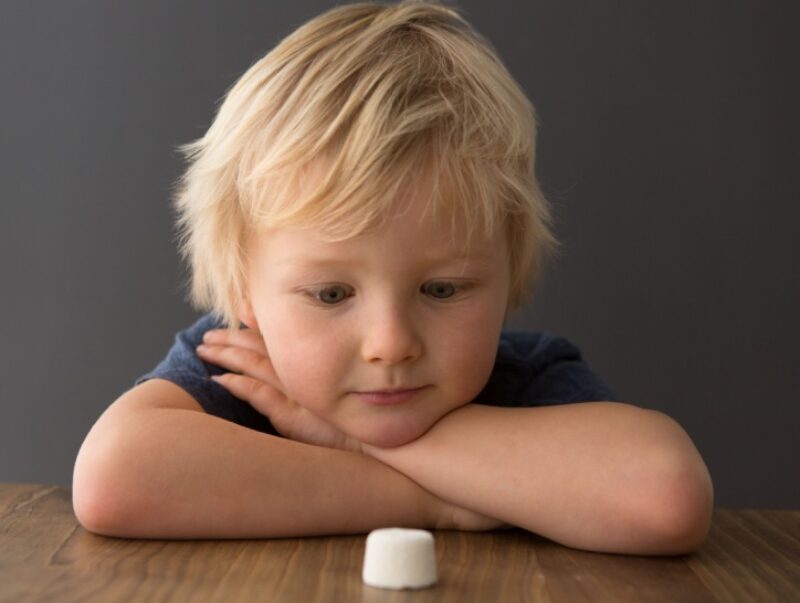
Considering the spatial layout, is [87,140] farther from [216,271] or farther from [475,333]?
[475,333]

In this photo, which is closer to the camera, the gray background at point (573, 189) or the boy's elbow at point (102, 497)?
the boy's elbow at point (102, 497)

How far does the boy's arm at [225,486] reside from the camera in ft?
3.89

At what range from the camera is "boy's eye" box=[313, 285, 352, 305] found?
4.00 ft

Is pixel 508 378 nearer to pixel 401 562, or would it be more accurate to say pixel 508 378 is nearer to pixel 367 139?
pixel 367 139

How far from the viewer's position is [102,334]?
203cm

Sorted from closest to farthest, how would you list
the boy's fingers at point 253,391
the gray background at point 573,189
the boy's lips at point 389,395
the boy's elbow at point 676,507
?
1. the boy's elbow at point 676,507
2. the boy's lips at point 389,395
3. the boy's fingers at point 253,391
4. the gray background at point 573,189

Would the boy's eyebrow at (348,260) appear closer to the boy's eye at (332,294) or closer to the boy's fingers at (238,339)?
the boy's eye at (332,294)

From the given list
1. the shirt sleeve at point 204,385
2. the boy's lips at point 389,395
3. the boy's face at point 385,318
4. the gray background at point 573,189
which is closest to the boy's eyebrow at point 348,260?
the boy's face at point 385,318

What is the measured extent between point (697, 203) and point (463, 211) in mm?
880

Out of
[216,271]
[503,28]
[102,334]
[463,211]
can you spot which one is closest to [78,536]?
[216,271]

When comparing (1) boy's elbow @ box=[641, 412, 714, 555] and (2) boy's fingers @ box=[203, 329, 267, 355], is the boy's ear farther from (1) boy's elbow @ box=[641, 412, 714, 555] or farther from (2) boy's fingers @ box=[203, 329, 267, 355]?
(1) boy's elbow @ box=[641, 412, 714, 555]

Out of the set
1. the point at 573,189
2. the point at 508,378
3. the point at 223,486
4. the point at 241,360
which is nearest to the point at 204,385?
the point at 241,360

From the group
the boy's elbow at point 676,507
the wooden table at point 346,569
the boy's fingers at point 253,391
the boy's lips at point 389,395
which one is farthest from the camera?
the boy's fingers at point 253,391

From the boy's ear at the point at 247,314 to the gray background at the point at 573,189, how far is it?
599 mm
